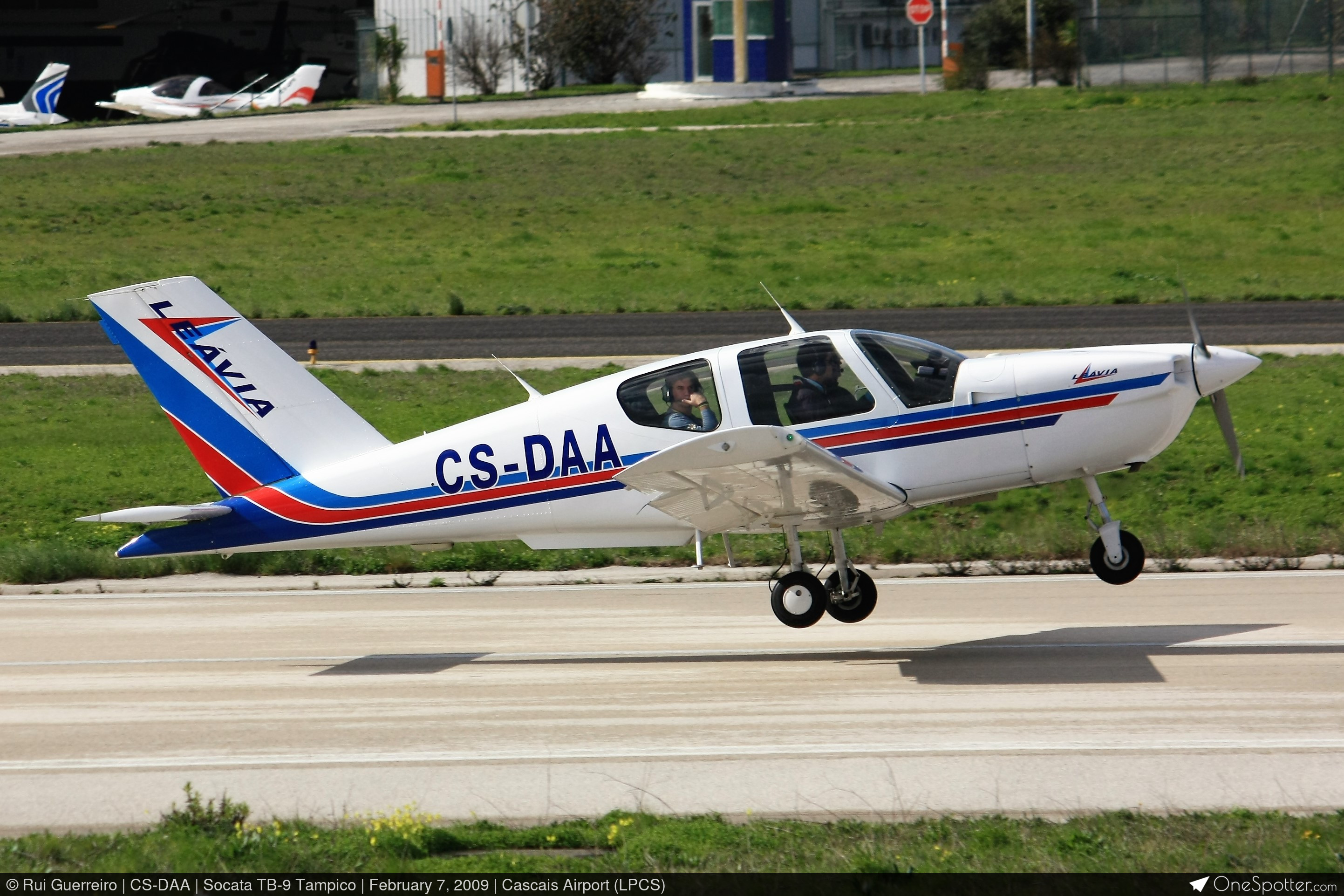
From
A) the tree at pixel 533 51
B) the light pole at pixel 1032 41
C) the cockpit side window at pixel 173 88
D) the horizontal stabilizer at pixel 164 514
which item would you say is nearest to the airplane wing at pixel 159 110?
the cockpit side window at pixel 173 88

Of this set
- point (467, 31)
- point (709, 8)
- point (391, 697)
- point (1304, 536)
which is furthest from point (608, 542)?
point (467, 31)

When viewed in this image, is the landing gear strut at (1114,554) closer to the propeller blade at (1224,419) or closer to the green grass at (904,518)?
the propeller blade at (1224,419)

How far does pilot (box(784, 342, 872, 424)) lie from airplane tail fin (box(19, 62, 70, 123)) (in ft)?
194

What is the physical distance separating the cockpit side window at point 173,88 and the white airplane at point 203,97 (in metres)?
0.02

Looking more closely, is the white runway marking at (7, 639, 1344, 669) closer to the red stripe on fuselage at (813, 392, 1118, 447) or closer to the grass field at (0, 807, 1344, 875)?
the red stripe on fuselage at (813, 392, 1118, 447)

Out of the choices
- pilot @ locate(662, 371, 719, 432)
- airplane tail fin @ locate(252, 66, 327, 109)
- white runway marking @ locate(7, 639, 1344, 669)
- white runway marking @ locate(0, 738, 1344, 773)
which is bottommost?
white runway marking @ locate(7, 639, 1344, 669)

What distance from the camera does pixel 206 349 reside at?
1146 centimetres

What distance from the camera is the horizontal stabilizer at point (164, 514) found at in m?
10.5

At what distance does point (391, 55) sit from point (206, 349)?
62067 millimetres

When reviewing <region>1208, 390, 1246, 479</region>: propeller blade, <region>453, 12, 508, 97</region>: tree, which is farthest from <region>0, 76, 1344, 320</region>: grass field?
<region>453, 12, 508, 97</region>: tree

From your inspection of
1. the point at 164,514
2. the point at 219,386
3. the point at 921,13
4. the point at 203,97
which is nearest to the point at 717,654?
the point at 164,514

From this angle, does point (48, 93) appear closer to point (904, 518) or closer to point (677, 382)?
point (904, 518)

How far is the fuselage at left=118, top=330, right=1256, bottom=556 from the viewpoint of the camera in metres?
10.7

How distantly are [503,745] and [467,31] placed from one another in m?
65.9
